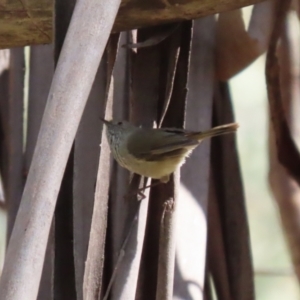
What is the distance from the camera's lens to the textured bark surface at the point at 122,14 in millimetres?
942

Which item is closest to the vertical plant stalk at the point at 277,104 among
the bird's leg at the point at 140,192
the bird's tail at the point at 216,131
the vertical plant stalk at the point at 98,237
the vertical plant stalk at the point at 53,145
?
the bird's tail at the point at 216,131

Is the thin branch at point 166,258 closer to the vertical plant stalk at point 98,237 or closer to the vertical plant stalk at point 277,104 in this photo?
the vertical plant stalk at point 98,237

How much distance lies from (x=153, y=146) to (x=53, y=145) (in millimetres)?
807

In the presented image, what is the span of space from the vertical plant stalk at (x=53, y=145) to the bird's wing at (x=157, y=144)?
0.51 meters

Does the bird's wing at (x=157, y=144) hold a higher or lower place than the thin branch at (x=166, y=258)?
higher

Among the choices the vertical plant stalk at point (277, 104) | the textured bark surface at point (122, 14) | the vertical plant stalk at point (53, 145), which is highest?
the vertical plant stalk at point (277, 104)

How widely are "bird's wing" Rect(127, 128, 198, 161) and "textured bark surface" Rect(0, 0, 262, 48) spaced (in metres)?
0.24

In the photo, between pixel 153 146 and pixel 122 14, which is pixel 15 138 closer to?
pixel 153 146

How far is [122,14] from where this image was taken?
0.96 meters

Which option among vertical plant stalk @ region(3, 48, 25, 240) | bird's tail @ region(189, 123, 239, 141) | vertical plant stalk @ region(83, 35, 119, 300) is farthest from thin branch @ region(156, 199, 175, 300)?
vertical plant stalk @ region(3, 48, 25, 240)

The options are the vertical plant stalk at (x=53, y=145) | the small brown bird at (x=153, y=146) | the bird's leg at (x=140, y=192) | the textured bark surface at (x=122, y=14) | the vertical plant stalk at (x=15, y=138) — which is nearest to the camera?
the vertical plant stalk at (x=53, y=145)

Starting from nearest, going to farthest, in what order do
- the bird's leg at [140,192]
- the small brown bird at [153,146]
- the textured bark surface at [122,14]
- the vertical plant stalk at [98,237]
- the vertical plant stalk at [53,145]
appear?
the vertical plant stalk at [53,145], the vertical plant stalk at [98,237], the textured bark surface at [122,14], the bird's leg at [140,192], the small brown bird at [153,146]

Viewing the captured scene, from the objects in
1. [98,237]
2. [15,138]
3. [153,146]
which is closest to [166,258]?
[98,237]

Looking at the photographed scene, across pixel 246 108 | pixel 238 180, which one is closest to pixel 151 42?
pixel 238 180
